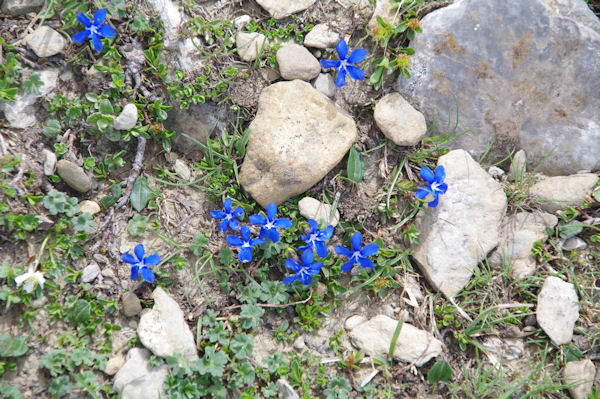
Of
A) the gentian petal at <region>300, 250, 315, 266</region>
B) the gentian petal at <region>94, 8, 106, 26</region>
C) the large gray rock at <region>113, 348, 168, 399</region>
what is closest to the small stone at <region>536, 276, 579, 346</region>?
the gentian petal at <region>300, 250, 315, 266</region>

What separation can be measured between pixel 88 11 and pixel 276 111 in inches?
72.9

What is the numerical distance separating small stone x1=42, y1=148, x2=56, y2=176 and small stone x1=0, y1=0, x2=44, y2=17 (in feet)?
4.20

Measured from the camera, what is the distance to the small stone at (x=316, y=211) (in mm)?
4133

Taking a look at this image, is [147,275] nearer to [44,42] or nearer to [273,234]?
[273,234]

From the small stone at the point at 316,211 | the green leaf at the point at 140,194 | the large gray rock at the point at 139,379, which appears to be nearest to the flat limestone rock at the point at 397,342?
the small stone at the point at 316,211

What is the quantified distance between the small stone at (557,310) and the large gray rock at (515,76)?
1191 millimetres

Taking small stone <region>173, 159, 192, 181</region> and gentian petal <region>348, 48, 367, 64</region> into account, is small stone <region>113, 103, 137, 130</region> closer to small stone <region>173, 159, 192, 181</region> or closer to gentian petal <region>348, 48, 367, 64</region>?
small stone <region>173, 159, 192, 181</region>

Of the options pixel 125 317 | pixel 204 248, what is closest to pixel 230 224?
pixel 204 248

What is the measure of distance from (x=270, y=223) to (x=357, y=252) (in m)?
0.80

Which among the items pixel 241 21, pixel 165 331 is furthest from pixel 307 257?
pixel 241 21

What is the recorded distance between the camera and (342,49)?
405 cm

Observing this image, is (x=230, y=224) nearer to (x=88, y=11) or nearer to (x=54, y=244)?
(x=54, y=244)

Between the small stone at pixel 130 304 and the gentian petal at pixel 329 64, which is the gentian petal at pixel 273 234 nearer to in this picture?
the small stone at pixel 130 304

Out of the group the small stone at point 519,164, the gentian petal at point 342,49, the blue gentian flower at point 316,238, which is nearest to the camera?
the blue gentian flower at point 316,238
